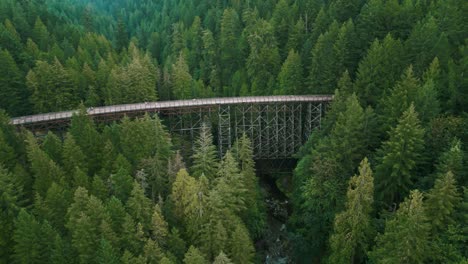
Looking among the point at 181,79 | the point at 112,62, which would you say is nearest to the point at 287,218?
the point at 181,79

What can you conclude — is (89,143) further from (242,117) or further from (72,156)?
(242,117)

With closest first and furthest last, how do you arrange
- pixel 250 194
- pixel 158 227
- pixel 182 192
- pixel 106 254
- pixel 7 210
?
pixel 106 254 < pixel 158 227 < pixel 7 210 < pixel 182 192 < pixel 250 194

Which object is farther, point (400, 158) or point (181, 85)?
point (181, 85)

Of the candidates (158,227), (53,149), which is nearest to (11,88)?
(53,149)

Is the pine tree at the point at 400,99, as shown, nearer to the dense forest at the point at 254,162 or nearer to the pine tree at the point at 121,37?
the dense forest at the point at 254,162

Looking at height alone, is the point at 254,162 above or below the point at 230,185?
below

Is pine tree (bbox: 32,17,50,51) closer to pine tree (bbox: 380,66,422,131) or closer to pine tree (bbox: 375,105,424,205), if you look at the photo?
pine tree (bbox: 380,66,422,131)

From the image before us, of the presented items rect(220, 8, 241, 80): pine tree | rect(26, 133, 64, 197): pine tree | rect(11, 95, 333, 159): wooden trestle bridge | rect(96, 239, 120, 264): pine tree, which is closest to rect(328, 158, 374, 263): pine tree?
rect(96, 239, 120, 264): pine tree

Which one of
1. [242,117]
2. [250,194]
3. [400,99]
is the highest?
[400,99]
